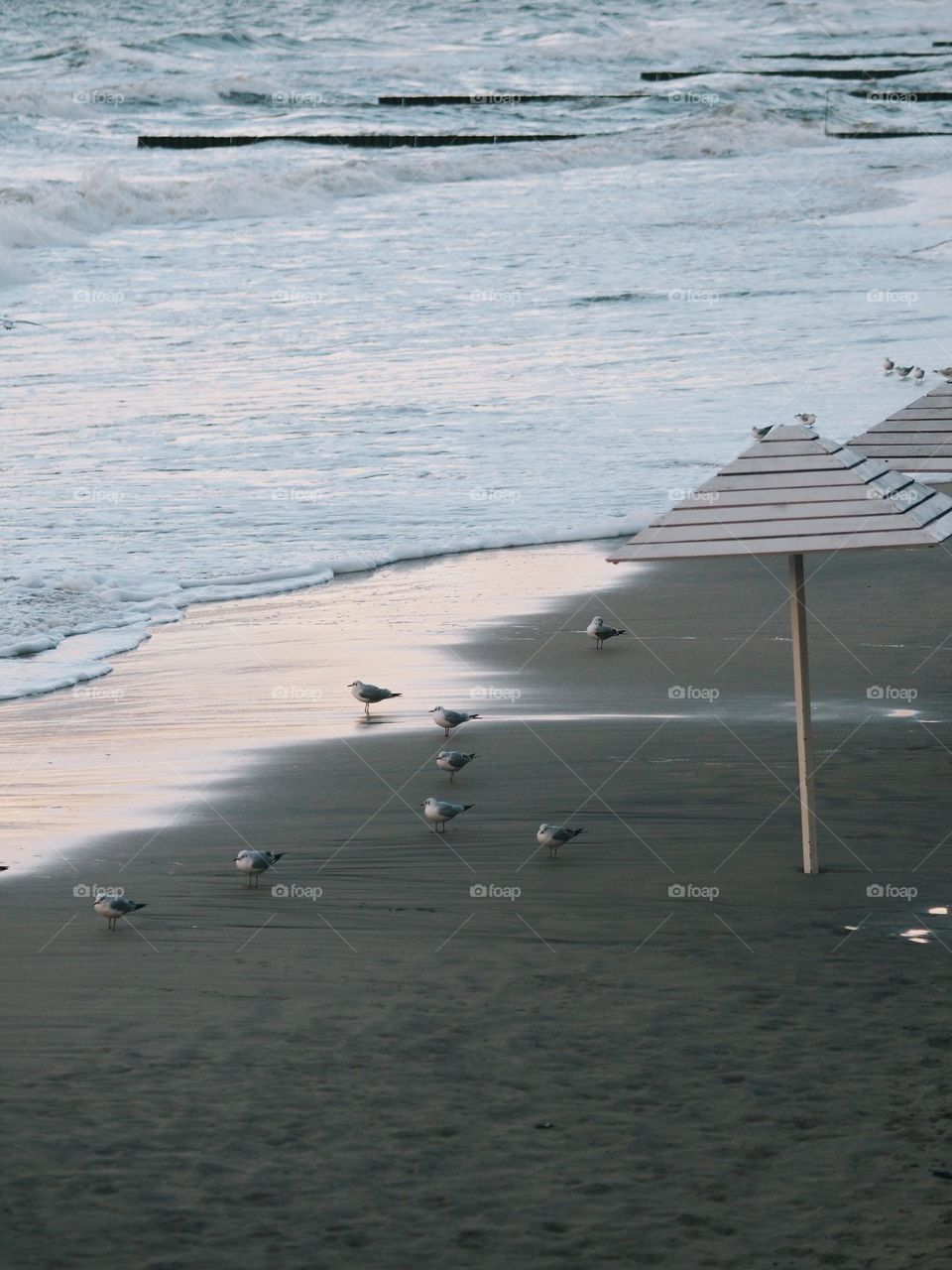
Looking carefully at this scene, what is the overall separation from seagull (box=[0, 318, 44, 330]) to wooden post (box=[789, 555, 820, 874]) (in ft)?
81.4

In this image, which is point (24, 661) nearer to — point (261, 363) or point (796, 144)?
point (261, 363)

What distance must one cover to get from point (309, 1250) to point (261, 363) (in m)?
22.4

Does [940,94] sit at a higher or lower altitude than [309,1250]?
higher

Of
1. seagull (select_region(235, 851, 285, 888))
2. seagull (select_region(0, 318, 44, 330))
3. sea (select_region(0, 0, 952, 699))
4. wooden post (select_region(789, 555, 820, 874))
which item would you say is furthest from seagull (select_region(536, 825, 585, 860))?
seagull (select_region(0, 318, 44, 330))

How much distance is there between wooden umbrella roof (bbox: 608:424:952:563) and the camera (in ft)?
21.4

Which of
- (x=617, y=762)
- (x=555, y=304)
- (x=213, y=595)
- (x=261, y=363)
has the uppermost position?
(x=555, y=304)

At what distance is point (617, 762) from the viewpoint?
8.61 m

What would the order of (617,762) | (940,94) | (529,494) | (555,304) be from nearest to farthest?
(617,762) < (529,494) < (555,304) < (940,94)

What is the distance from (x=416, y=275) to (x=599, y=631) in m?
23.9

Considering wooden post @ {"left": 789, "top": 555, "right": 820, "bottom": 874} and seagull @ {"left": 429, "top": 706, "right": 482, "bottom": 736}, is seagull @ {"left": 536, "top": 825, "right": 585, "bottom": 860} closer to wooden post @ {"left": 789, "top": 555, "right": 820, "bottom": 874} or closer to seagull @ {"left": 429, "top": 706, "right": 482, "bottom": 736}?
wooden post @ {"left": 789, "top": 555, "right": 820, "bottom": 874}

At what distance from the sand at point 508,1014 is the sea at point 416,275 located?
13.8 feet

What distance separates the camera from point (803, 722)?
7.25 metres

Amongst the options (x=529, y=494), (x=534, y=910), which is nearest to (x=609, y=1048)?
(x=534, y=910)

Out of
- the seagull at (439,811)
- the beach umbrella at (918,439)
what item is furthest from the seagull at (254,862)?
the beach umbrella at (918,439)
